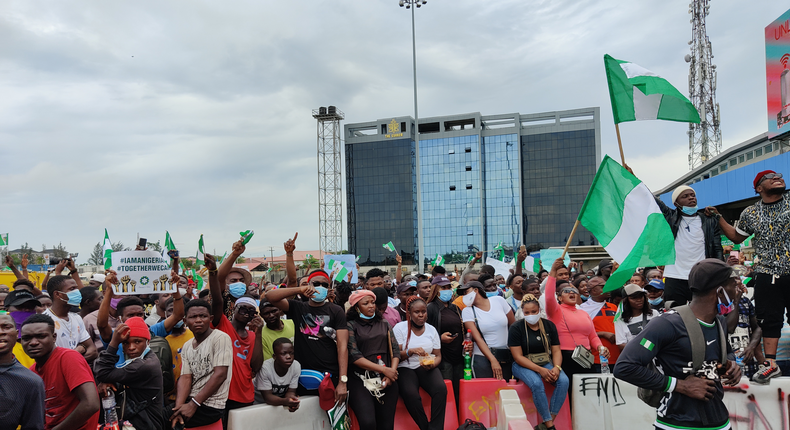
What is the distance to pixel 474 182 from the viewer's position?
85.2 metres

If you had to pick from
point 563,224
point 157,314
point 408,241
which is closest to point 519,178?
point 563,224

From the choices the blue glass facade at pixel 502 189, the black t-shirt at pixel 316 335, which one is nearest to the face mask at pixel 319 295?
the black t-shirt at pixel 316 335

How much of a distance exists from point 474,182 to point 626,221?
81085 millimetres

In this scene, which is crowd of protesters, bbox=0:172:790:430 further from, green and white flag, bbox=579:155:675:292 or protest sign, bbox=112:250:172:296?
protest sign, bbox=112:250:172:296

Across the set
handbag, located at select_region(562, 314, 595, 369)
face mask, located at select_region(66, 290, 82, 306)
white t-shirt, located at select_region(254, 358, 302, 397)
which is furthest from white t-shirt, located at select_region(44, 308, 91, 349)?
handbag, located at select_region(562, 314, 595, 369)

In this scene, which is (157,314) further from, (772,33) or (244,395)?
(772,33)

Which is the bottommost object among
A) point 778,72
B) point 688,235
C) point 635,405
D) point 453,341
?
point 635,405

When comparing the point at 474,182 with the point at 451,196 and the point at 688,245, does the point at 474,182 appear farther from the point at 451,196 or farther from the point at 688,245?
the point at 688,245

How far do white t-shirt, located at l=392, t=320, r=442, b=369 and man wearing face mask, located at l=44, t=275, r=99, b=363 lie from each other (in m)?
3.27

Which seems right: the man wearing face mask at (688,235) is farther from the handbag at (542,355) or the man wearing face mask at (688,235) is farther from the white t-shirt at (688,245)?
the handbag at (542,355)

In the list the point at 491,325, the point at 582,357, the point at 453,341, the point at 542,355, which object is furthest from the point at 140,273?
the point at 582,357

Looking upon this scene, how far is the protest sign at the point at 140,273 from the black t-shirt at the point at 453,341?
15.4 ft

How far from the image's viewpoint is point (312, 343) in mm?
5516

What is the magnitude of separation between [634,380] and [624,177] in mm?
2618
